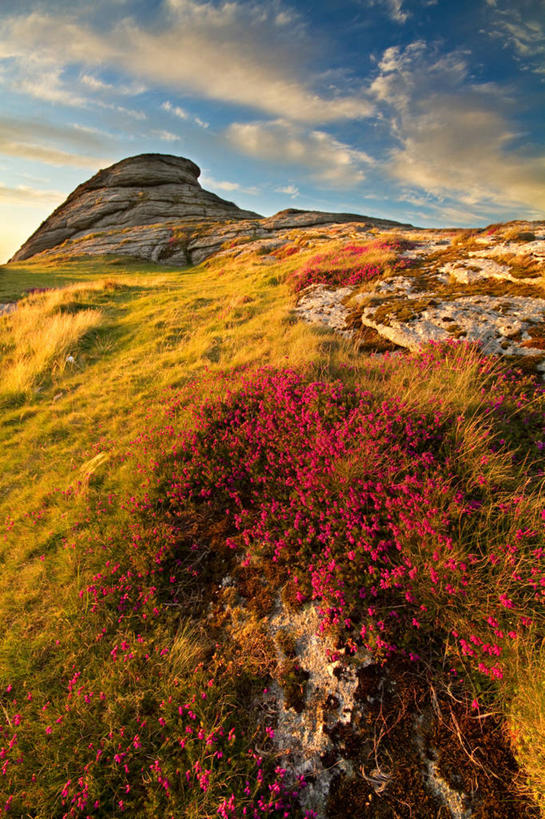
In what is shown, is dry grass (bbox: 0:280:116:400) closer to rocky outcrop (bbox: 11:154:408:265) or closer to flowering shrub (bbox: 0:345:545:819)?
flowering shrub (bbox: 0:345:545:819)

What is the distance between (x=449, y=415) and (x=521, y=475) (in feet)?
3.41

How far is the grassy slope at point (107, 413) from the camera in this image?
3.46 meters

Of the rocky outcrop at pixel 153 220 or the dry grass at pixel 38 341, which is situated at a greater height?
the rocky outcrop at pixel 153 220

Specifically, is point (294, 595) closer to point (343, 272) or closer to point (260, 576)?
point (260, 576)

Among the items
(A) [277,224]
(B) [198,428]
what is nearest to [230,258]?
(A) [277,224]

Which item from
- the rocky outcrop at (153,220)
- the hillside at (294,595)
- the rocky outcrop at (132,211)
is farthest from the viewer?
the rocky outcrop at (132,211)

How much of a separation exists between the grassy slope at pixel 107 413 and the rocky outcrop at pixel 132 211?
4168cm

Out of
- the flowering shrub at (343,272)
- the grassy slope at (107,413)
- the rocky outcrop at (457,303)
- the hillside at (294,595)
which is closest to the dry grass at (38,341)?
the grassy slope at (107,413)

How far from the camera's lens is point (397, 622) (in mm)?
2965

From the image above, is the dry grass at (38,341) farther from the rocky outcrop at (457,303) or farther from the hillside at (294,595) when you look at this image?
the rocky outcrop at (457,303)

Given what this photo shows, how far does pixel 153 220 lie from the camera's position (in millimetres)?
62438

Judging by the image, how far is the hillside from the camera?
2352mm

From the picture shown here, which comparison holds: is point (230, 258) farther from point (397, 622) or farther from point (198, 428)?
point (397, 622)

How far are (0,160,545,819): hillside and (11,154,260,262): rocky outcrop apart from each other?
49158 mm
